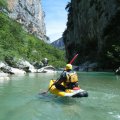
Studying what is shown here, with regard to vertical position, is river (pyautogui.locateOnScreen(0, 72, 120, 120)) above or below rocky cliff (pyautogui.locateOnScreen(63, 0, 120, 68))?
below

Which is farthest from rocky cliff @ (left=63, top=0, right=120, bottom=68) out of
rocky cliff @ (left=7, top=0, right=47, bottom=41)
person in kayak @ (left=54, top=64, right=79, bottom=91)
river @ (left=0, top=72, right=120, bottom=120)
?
rocky cliff @ (left=7, top=0, right=47, bottom=41)

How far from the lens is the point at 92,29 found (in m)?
67.7

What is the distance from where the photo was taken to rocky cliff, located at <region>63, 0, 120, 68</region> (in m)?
54.7

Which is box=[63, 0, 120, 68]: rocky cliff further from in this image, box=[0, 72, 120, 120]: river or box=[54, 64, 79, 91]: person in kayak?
box=[0, 72, 120, 120]: river

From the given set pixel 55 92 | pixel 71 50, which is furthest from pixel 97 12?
pixel 55 92

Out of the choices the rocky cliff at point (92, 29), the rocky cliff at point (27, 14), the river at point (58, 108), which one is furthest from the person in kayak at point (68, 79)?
the rocky cliff at point (27, 14)

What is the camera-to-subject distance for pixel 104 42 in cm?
5788

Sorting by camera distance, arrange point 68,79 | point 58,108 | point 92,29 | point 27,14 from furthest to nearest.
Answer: point 27,14 < point 92,29 < point 68,79 < point 58,108

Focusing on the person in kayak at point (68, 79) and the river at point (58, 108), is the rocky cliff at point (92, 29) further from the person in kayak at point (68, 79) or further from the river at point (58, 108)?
the river at point (58, 108)

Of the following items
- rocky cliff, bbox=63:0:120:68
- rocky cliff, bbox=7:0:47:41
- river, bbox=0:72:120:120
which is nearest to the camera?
river, bbox=0:72:120:120

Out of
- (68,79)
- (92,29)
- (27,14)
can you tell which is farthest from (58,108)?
(27,14)

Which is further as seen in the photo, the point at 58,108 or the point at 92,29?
the point at 92,29

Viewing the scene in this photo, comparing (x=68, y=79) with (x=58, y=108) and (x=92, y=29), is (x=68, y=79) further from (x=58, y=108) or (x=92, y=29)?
(x=92, y=29)

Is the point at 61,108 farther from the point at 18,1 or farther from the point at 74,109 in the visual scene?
the point at 18,1
